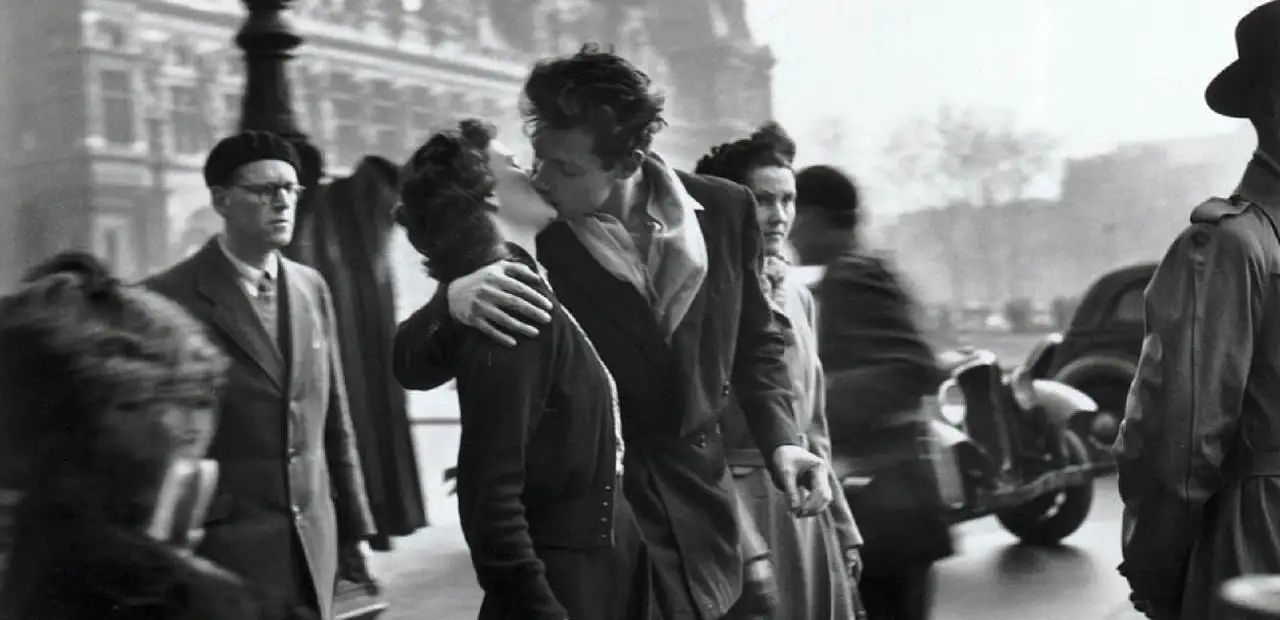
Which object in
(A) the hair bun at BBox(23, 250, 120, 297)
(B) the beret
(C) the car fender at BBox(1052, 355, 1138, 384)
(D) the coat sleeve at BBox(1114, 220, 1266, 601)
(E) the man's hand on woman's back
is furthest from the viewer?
(C) the car fender at BBox(1052, 355, 1138, 384)

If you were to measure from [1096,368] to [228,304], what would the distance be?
5249 mm

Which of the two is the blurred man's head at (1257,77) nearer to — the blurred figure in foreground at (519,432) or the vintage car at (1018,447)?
the blurred figure in foreground at (519,432)

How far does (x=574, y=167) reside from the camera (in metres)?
3.02

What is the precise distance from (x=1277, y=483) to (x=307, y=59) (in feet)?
6.20

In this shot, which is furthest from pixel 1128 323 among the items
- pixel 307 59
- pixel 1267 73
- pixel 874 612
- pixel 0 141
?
pixel 0 141

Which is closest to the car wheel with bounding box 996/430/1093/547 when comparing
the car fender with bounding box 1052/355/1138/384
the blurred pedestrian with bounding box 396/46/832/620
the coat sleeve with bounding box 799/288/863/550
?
the car fender with bounding box 1052/355/1138/384

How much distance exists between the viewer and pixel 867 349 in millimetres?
4242

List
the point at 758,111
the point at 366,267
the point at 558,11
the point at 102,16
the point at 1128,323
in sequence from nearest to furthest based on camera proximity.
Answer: the point at 102,16, the point at 366,267, the point at 558,11, the point at 758,111, the point at 1128,323

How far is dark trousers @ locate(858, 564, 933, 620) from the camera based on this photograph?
14.5ft

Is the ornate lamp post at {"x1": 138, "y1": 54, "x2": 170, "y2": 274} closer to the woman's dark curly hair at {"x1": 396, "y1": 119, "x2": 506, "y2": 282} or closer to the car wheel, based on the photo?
the woman's dark curly hair at {"x1": 396, "y1": 119, "x2": 506, "y2": 282}

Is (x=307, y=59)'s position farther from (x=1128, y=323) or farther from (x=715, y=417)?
(x=1128, y=323)

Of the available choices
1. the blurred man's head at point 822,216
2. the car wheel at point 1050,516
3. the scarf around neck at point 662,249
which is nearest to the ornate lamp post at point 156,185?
the scarf around neck at point 662,249

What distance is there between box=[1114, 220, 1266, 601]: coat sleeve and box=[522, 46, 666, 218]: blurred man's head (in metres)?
0.90

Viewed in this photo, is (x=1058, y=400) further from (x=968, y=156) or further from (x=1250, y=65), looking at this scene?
(x=1250, y=65)
